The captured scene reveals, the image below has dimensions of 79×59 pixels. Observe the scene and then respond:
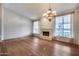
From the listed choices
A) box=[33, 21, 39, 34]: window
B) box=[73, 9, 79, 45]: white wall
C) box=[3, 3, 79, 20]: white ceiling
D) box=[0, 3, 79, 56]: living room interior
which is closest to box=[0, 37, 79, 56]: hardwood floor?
box=[0, 3, 79, 56]: living room interior

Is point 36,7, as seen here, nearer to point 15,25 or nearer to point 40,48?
point 15,25

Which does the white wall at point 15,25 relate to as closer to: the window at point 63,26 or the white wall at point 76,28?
the window at point 63,26

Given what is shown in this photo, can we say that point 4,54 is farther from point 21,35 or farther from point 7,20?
point 7,20

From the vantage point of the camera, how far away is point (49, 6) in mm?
2375

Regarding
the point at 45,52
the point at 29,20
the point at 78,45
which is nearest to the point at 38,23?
the point at 29,20

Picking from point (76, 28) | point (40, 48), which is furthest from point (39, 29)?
point (76, 28)

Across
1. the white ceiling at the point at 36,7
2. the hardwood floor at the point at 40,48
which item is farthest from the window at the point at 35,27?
the hardwood floor at the point at 40,48

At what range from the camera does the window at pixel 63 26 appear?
7.64 feet

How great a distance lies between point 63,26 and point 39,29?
0.58 m

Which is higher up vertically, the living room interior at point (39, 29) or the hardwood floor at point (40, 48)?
the living room interior at point (39, 29)

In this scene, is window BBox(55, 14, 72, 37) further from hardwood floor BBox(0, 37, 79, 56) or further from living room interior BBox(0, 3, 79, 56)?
hardwood floor BBox(0, 37, 79, 56)

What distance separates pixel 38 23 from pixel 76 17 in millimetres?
885

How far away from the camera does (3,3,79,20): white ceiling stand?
2.35m

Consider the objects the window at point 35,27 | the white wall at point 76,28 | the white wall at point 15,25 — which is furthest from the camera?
the window at point 35,27
